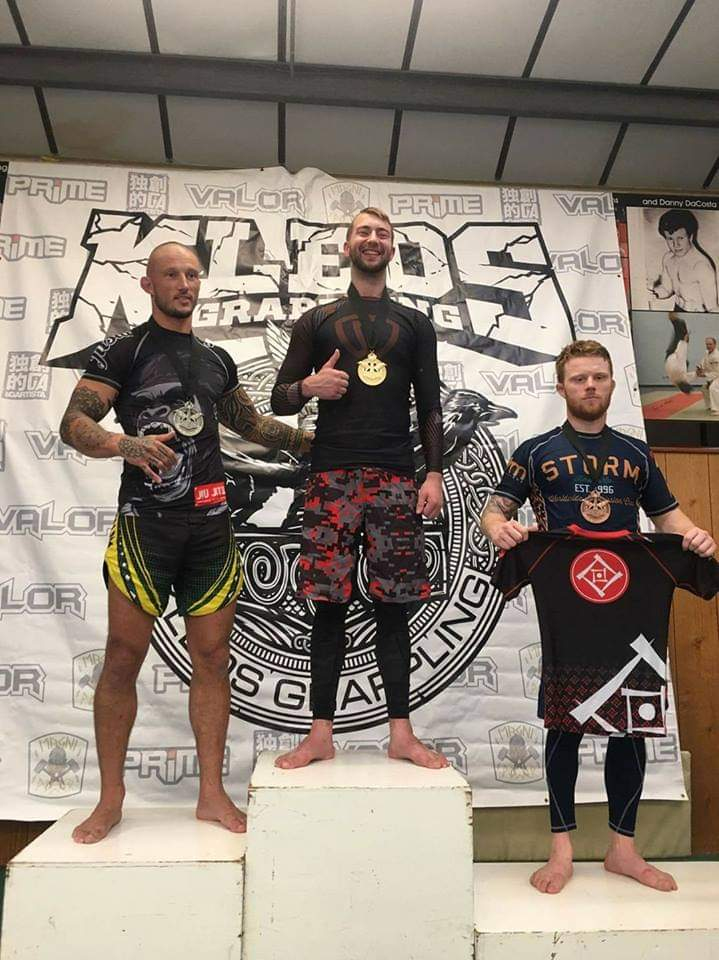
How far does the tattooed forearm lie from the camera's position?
7.69ft

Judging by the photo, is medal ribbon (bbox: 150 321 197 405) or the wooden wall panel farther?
the wooden wall panel

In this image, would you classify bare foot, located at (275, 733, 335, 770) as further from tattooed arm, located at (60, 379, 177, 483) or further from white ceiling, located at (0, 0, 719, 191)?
white ceiling, located at (0, 0, 719, 191)

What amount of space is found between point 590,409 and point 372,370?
2.31 feet

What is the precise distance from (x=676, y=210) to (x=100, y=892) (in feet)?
12.2

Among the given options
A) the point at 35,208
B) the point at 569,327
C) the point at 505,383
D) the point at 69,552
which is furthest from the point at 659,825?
the point at 35,208

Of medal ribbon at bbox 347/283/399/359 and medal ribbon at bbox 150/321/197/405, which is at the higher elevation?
medal ribbon at bbox 347/283/399/359

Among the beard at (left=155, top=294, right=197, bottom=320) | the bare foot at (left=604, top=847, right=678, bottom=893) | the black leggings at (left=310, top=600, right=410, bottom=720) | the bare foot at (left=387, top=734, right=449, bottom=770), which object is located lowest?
the bare foot at (left=604, top=847, right=678, bottom=893)

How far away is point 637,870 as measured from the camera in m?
2.29

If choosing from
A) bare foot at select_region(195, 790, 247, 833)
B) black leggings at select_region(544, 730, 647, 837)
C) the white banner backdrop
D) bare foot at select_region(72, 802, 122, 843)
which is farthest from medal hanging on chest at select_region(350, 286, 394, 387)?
bare foot at select_region(72, 802, 122, 843)

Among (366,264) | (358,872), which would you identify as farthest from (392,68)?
(358,872)

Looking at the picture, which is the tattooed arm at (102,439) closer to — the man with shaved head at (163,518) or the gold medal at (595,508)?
the man with shaved head at (163,518)

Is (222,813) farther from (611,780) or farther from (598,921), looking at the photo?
(611,780)

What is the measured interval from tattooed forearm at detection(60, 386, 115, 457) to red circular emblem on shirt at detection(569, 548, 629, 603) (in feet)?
4.83

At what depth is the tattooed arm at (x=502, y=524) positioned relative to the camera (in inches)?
92.9
